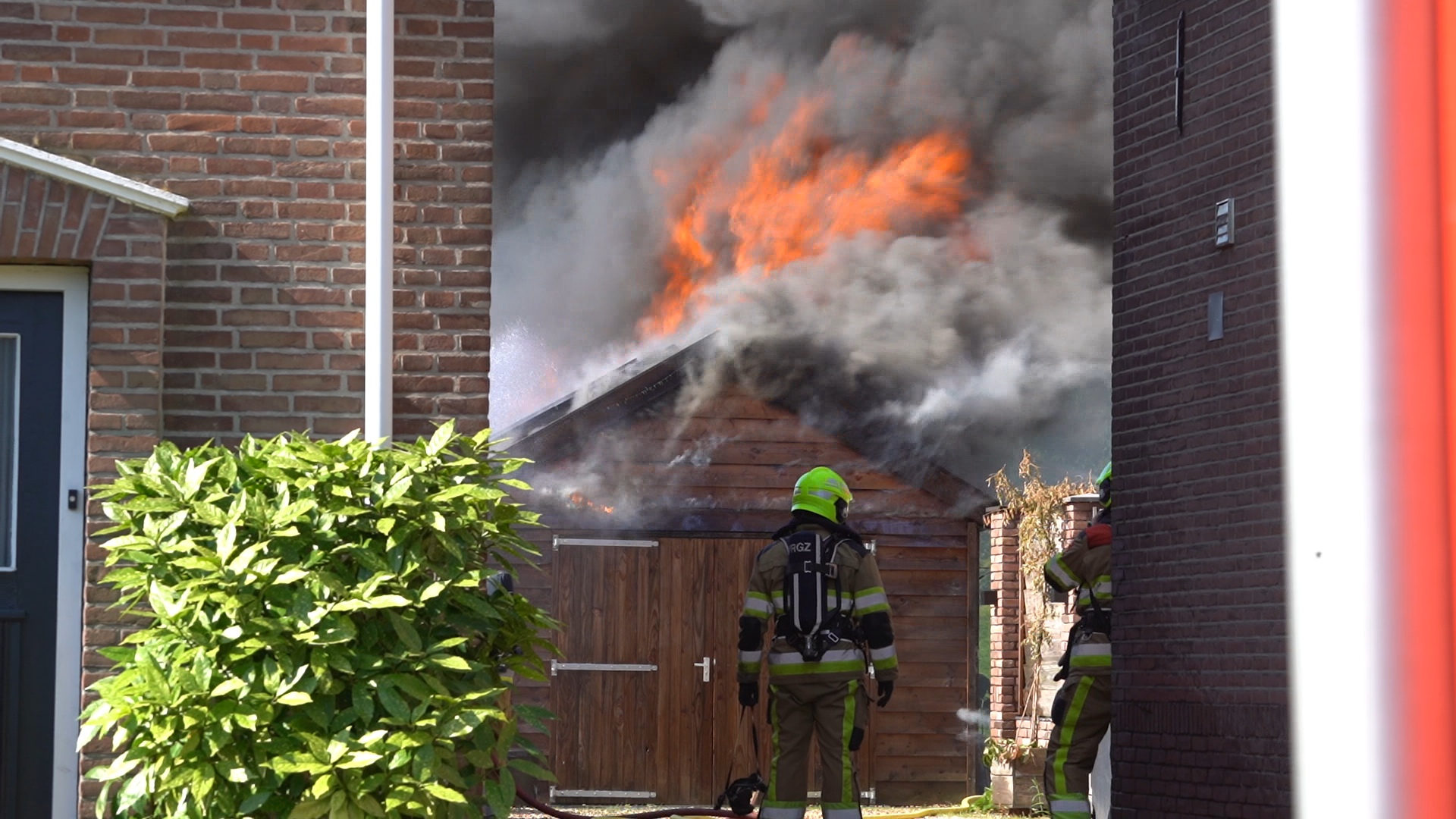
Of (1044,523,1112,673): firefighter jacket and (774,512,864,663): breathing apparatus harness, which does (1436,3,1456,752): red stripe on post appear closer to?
(774,512,864,663): breathing apparatus harness

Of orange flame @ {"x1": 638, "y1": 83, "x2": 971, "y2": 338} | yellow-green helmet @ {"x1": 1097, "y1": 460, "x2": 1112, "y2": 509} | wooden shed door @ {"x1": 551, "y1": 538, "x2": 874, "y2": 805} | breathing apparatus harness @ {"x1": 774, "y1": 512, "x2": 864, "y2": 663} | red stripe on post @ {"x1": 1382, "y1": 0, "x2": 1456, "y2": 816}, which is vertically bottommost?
wooden shed door @ {"x1": 551, "y1": 538, "x2": 874, "y2": 805}

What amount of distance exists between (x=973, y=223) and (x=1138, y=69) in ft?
39.8

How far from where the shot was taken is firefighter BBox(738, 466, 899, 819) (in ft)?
29.0

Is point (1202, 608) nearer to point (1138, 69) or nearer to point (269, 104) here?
point (1138, 69)

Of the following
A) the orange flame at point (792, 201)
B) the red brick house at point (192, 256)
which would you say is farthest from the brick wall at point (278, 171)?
the orange flame at point (792, 201)

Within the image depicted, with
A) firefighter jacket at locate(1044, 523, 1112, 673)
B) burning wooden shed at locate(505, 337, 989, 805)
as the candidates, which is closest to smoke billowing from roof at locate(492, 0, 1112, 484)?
burning wooden shed at locate(505, 337, 989, 805)

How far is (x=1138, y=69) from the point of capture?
8.88 meters

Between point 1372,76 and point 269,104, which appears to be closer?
point 1372,76

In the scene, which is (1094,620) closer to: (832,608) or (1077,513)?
(832,608)

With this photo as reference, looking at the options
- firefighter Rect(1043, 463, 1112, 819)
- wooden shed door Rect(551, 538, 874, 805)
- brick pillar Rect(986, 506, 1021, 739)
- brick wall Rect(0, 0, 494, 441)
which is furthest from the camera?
wooden shed door Rect(551, 538, 874, 805)

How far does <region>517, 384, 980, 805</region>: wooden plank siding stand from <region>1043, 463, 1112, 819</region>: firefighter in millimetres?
6100

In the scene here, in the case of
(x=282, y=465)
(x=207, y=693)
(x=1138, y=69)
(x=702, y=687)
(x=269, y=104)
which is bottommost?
(x=702, y=687)

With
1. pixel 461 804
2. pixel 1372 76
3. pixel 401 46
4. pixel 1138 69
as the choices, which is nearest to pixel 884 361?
pixel 1138 69

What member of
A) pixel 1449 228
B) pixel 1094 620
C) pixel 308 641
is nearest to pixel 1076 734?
pixel 1094 620
